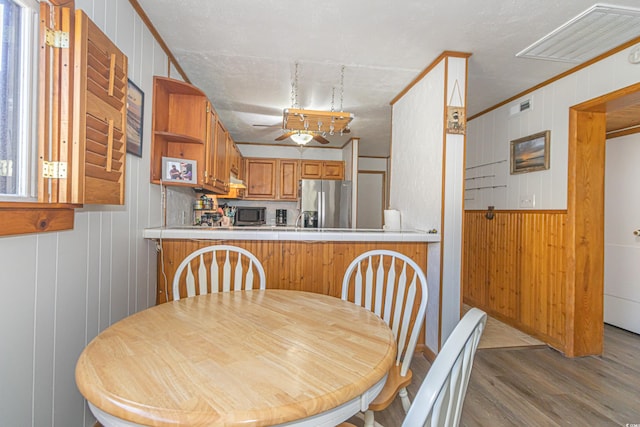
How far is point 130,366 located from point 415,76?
2.91 metres

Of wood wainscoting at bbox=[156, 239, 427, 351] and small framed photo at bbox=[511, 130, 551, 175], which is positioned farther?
small framed photo at bbox=[511, 130, 551, 175]

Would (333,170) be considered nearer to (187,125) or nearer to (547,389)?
(187,125)

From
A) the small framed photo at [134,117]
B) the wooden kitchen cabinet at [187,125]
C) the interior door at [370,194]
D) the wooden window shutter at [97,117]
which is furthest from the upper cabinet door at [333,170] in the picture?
the wooden window shutter at [97,117]

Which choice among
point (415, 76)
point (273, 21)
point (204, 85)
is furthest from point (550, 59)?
point (204, 85)

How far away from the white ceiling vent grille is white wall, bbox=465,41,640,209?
0.54 feet

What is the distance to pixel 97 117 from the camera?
1.32 m

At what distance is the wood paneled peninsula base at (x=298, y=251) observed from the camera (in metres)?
2.31

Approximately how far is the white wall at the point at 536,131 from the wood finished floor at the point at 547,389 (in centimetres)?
126

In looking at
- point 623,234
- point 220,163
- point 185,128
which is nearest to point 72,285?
point 185,128

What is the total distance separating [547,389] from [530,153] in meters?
2.02

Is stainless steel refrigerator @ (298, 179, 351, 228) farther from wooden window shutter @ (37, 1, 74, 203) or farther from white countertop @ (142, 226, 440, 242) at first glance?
wooden window shutter @ (37, 1, 74, 203)

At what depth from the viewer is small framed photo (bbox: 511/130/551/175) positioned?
2.84m

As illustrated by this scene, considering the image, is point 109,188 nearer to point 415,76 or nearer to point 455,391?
point 455,391

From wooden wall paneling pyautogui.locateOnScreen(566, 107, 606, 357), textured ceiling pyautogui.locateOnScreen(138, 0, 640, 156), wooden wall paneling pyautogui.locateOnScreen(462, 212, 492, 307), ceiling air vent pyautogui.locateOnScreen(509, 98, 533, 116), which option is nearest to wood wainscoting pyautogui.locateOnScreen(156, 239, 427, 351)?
textured ceiling pyautogui.locateOnScreen(138, 0, 640, 156)
